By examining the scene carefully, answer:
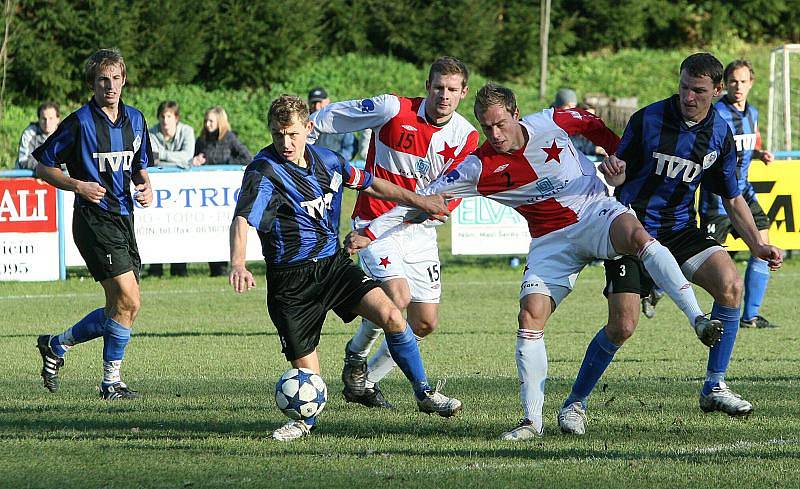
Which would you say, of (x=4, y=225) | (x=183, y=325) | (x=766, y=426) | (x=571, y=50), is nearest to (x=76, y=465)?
(x=766, y=426)

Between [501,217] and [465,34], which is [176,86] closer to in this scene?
[465,34]

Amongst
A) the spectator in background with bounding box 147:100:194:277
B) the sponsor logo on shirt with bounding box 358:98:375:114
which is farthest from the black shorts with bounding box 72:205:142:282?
the spectator in background with bounding box 147:100:194:277

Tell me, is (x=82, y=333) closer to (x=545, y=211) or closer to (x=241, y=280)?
(x=241, y=280)

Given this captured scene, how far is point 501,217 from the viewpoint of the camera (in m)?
15.9

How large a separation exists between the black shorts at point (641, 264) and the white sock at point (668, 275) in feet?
1.37

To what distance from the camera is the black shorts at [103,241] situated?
791 cm

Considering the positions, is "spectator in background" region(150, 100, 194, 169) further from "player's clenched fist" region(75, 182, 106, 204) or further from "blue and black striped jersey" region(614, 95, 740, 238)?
"blue and black striped jersey" region(614, 95, 740, 238)

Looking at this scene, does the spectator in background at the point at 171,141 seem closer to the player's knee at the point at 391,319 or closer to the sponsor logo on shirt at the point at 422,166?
the sponsor logo on shirt at the point at 422,166

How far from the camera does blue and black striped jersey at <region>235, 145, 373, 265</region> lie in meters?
6.38

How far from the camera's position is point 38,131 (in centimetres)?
1516

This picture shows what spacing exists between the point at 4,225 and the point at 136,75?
56.7 feet

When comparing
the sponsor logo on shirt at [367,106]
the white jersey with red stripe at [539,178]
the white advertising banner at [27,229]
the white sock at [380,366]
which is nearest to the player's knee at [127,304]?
the white sock at [380,366]

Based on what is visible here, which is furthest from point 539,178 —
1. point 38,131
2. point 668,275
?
point 38,131

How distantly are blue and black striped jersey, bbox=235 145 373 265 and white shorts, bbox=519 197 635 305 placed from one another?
Answer: 3.36ft
